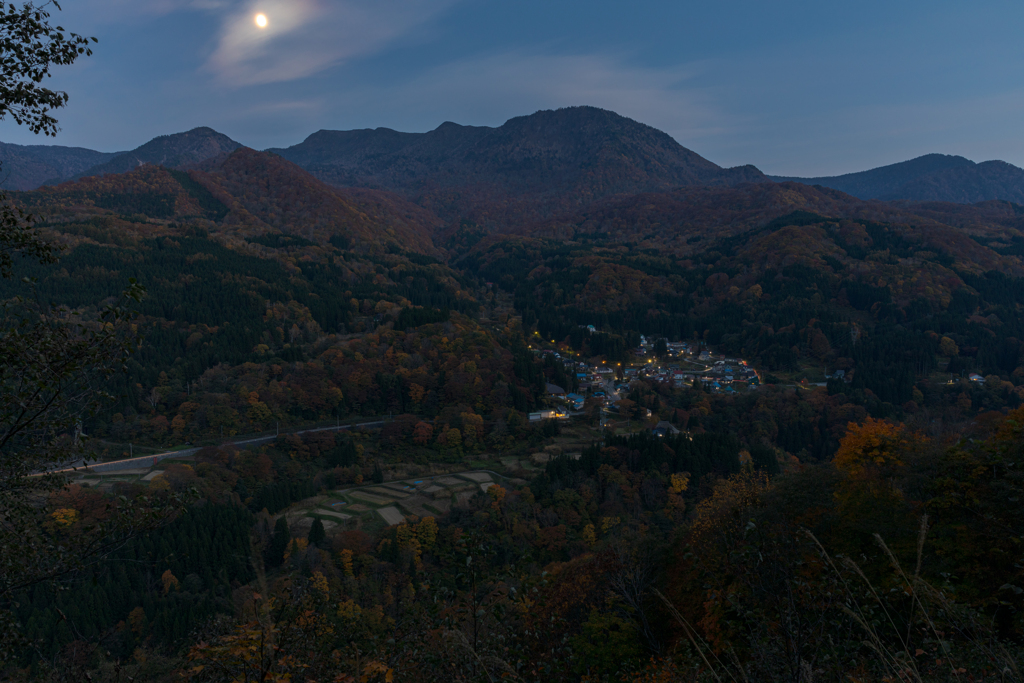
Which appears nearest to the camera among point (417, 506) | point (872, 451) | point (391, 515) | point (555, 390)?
point (872, 451)

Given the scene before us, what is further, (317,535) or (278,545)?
(317,535)

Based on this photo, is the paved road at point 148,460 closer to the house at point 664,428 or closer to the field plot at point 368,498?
the field plot at point 368,498

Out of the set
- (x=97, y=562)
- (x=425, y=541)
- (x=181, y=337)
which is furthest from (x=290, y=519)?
(x=181, y=337)

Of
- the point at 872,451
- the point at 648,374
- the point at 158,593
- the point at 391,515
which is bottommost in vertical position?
the point at 391,515

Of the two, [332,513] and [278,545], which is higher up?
[278,545]

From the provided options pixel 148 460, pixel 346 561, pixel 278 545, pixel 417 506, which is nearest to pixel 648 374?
pixel 417 506

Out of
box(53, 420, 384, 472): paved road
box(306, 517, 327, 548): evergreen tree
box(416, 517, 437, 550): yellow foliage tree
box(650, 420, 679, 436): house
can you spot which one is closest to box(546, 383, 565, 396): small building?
box(650, 420, 679, 436): house

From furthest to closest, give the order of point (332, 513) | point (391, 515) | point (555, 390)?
1. point (555, 390)
2. point (332, 513)
3. point (391, 515)

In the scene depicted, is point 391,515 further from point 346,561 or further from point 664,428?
point 664,428
